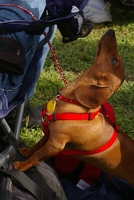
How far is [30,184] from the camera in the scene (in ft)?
6.21

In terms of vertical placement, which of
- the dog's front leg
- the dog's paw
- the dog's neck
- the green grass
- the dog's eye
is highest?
the dog's eye

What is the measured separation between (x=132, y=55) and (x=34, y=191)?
241 centimetres

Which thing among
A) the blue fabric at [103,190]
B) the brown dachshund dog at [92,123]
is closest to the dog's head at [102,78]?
the brown dachshund dog at [92,123]

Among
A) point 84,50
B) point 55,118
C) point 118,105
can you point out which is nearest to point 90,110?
point 55,118

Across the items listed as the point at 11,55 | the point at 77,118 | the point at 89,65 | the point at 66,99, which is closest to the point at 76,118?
the point at 77,118

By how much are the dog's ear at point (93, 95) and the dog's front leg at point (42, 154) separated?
261 mm

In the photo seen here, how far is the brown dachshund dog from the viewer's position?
1.96 m

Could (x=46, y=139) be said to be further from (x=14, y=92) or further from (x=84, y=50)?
(x=84, y=50)

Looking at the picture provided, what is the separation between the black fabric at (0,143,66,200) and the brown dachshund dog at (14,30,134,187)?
72 millimetres

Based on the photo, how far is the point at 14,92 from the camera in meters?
2.18

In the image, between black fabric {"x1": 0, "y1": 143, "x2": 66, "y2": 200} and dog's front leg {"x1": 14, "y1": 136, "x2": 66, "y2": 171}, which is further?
dog's front leg {"x1": 14, "y1": 136, "x2": 66, "y2": 171}

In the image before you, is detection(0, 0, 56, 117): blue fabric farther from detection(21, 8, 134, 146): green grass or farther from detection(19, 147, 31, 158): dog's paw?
detection(21, 8, 134, 146): green grass

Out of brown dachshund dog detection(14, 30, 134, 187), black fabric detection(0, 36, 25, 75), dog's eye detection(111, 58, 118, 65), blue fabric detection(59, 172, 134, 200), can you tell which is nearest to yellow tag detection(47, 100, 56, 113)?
brown dachshund dog detection(14, 30, 134, 187)

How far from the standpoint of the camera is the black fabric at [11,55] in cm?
187
